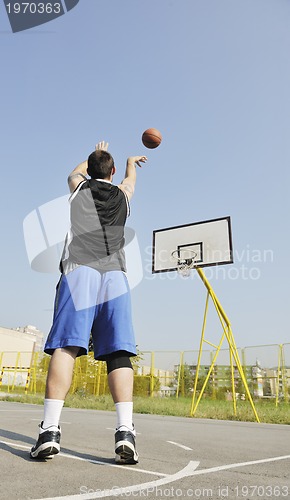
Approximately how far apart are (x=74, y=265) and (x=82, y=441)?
141 centimetres

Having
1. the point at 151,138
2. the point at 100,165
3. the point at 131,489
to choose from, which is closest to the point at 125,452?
the point at 131,489

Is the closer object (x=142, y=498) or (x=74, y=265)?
(x=142, y=498)

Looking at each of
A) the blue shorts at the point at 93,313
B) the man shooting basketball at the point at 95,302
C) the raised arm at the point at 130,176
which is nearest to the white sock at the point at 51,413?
the man shooting basketball at the point at 95,302

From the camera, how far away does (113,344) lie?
7.59 feet

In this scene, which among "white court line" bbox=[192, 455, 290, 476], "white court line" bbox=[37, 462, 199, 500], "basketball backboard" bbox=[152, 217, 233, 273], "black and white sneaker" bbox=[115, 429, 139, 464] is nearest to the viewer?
"white court line" bbox=[37, 462, 199, 500]

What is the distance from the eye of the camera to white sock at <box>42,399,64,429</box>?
210 centimetres

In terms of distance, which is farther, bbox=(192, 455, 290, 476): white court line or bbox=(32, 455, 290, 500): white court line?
bbox=(192, 455, 290, 476): white court line

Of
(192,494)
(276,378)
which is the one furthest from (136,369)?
(192,494)

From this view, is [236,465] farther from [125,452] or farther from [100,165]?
[100,165]

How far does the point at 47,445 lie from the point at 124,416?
0.43 m

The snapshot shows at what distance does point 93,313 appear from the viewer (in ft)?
7.80

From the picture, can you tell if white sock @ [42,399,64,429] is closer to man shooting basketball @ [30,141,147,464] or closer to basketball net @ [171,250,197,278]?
man shooting basketball @ [30,141,147,464]

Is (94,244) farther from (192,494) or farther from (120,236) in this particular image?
(192,494)

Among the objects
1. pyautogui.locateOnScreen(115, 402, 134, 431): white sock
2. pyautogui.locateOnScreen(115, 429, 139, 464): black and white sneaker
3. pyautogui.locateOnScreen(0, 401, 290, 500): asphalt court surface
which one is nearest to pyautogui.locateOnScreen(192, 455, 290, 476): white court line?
pyautogui.locateOnScreen(0, 401, 290, 500): asphalt court surface
